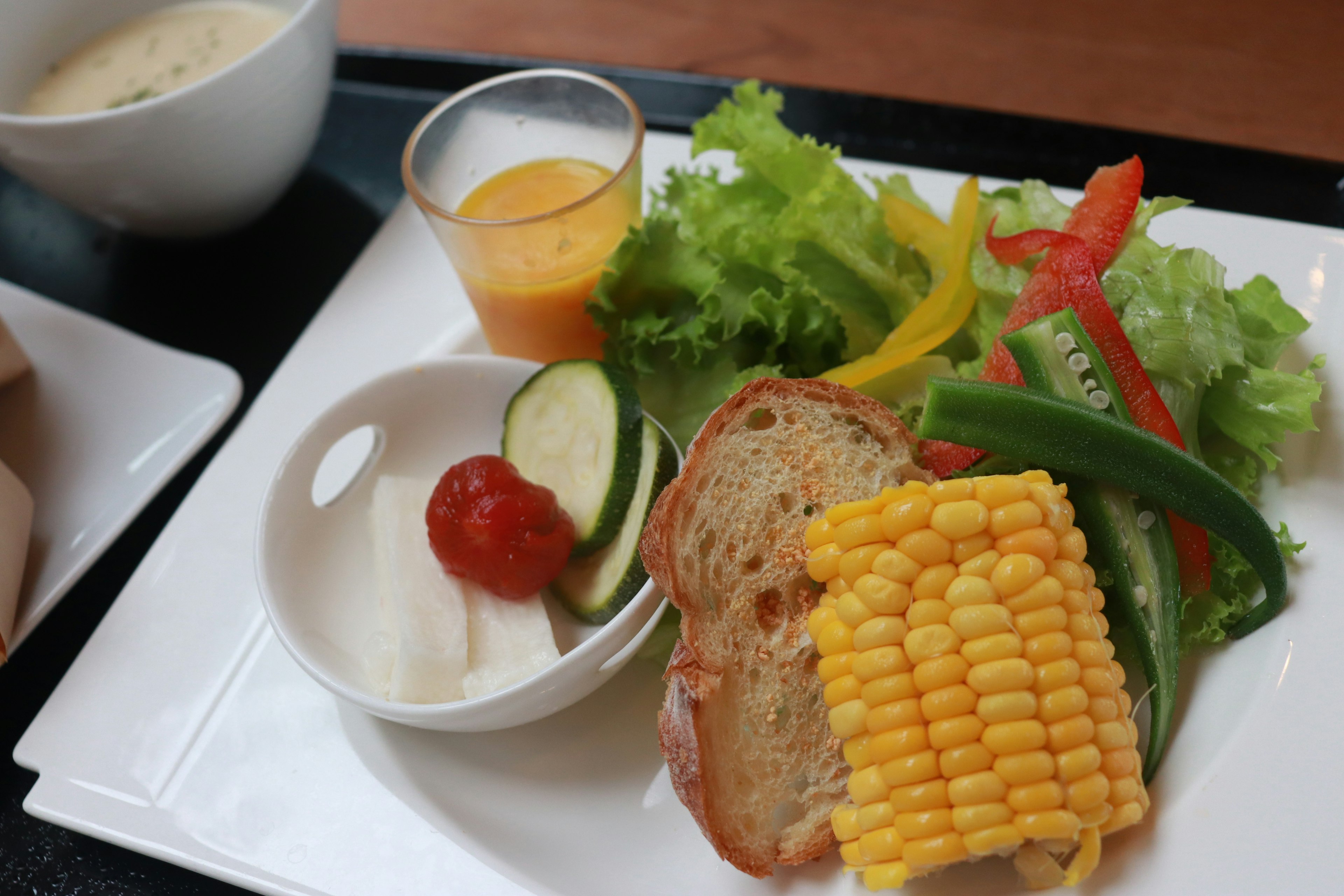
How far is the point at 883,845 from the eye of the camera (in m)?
1.03

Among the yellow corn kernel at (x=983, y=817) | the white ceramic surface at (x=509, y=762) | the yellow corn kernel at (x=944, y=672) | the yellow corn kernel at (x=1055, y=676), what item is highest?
the yellow corn kernel at (x=1055, y=676)

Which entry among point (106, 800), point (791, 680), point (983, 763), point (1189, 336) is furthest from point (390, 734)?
point (1189, 336)

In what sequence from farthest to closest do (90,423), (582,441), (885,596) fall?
(90,423) < (582,441) < (885,596)

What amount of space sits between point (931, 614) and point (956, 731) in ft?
0.44

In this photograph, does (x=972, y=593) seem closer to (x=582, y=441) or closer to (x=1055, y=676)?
(x=1055, y=676)

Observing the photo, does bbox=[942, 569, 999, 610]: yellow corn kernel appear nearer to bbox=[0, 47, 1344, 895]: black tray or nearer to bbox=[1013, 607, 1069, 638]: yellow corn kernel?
bbox=[1013, 607, 1069, 638]: yellow corn kernel

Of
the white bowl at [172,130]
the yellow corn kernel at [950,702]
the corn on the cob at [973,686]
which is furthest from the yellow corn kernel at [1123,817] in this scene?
the white bowl at [172,130]

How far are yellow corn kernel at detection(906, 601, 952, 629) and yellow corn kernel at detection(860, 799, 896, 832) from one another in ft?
0.69

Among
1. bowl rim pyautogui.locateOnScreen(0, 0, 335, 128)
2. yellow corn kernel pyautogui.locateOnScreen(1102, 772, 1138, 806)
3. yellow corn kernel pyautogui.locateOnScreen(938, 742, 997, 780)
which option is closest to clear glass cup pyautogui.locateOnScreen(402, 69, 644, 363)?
bowl rim pyautogui.locateOnScreen(0, 0, 335, 128)

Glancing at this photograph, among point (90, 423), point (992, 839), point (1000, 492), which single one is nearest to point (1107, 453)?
point (1000, 492)

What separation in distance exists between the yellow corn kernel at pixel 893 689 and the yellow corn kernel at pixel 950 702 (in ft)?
0.08

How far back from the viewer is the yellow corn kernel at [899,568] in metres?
1.08

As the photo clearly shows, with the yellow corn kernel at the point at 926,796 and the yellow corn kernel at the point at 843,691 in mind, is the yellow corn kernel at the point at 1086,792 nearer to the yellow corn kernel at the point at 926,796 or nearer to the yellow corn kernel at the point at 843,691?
the yellow corn kernel at the point at 926,796

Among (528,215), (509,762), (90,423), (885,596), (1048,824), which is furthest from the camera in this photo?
(90,423)
